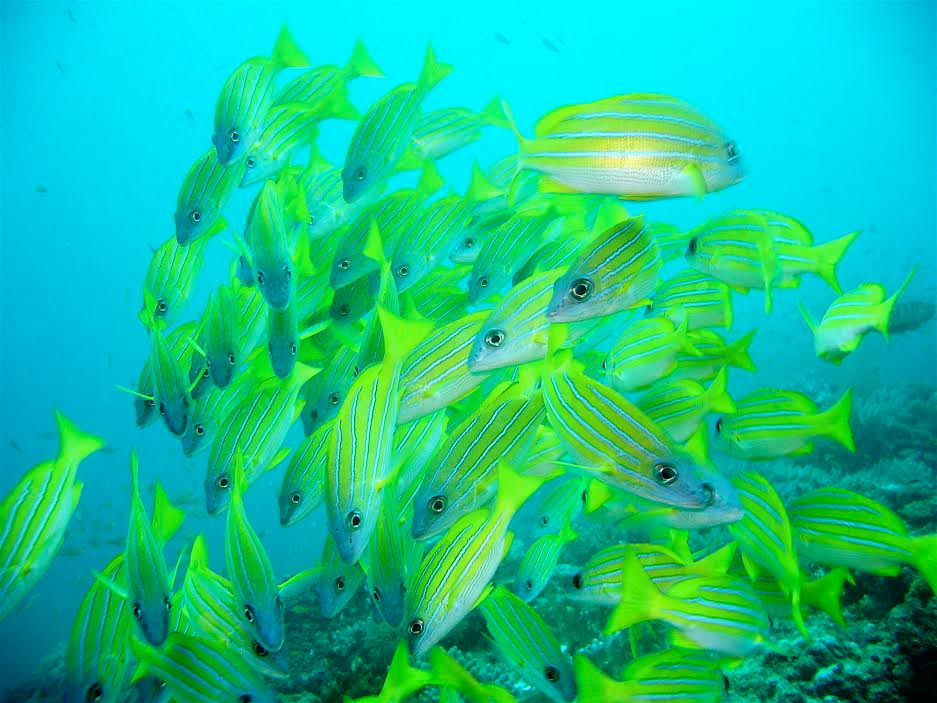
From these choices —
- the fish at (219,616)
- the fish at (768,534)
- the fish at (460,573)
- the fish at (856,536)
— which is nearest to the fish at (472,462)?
the fish at (460,573)

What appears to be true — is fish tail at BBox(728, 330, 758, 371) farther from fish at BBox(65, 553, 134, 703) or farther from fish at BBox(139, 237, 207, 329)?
fish at BBox(139, 237, 207, 329)

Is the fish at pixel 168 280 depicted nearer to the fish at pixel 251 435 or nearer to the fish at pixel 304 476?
the fish at pixel 251 435

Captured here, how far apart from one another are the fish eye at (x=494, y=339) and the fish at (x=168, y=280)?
9.06 feet

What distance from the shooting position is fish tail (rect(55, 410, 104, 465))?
2.76 meters

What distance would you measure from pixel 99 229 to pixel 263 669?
316 feet

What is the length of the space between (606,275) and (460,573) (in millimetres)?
1432

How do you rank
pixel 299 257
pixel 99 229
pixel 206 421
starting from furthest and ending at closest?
1. pixel 99 229
2. pixel 299 257
3. pixel 206 421

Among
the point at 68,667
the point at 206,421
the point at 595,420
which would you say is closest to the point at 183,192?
the point at 206,421

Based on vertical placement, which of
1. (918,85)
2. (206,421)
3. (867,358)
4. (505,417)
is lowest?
(867,358)

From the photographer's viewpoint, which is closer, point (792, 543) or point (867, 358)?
point (792, 543)

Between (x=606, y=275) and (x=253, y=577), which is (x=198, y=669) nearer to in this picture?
(x=253, y=577)

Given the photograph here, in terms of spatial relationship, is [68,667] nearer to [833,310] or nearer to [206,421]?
[206,421]

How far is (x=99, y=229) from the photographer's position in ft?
263

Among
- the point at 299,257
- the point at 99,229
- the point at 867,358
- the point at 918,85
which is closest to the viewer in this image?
the point at 299,257
